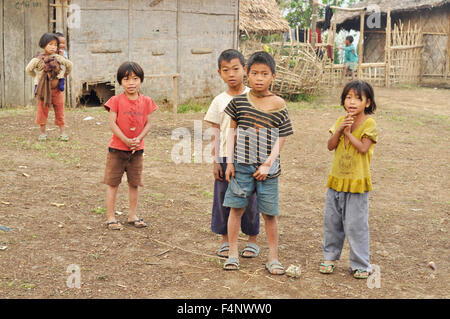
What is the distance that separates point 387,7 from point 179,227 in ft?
57.9

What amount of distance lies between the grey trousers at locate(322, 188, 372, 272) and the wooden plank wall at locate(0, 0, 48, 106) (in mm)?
8543

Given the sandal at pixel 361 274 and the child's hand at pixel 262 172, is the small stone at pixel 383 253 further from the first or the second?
the child's hand at pixel 262 172

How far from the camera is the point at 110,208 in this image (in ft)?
14.7

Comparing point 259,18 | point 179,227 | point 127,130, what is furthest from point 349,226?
point 259,18

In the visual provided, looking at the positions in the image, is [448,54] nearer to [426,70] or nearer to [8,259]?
[426,70]

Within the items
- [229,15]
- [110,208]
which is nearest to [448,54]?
[229,15]

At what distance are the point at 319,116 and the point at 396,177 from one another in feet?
15.5

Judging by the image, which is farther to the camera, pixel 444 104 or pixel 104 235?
pixel 444 104

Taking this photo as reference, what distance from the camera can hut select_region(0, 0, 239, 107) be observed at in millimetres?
10633

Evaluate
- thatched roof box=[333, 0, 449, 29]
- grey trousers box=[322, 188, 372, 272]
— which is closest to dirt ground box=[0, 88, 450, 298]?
grey trousers box=[322, 188, 372, 272]

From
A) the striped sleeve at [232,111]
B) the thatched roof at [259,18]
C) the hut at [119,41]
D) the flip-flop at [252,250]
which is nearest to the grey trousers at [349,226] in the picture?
the flip-flop at [252,250]

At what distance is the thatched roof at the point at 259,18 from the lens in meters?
17.0

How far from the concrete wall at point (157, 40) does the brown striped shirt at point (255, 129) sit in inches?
308

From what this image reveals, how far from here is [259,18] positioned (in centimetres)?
1758
